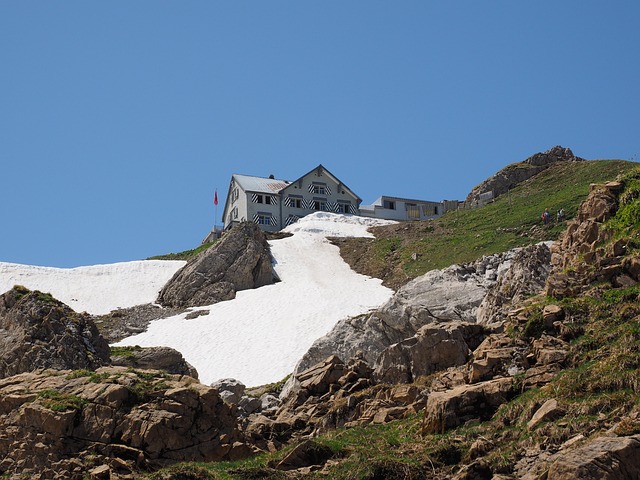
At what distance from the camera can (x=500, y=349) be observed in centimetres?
2502

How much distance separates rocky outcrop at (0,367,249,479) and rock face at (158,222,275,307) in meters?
47.4

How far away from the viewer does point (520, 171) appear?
97.2 m

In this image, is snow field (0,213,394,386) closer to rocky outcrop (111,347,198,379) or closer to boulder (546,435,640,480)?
rocky outcrop (111,347,198,379)

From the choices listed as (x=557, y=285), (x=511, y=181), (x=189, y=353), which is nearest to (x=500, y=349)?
(x=557, y=285)

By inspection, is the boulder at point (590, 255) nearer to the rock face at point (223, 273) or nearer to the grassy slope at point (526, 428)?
the grassy slope at point (526, 428)

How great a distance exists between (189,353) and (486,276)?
18.9 metres

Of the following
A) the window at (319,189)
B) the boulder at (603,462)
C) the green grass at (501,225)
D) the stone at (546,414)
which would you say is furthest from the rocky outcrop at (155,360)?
the window at (319,189)

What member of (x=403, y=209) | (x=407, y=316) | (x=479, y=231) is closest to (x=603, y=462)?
(x=407, y=316)

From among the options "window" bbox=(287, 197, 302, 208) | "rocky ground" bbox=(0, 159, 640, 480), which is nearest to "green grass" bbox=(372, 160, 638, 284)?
"window" bbox=(287, 197, 302, 208)

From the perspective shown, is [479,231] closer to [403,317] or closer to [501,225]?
[501,225]

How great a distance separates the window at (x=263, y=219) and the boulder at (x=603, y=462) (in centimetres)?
8697

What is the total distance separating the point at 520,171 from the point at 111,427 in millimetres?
80835

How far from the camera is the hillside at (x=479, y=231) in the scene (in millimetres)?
70812

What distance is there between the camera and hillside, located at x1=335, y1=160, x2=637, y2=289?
70812 mm
